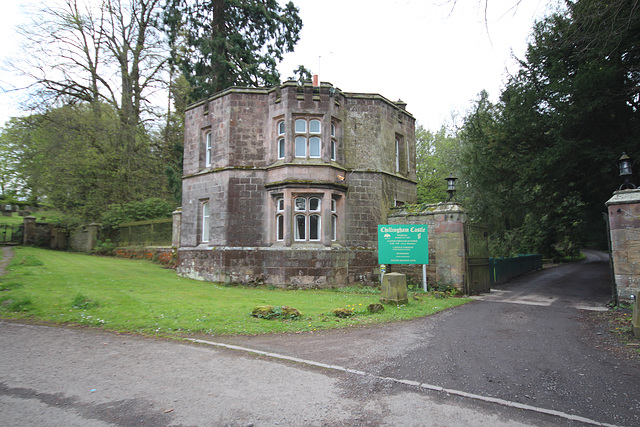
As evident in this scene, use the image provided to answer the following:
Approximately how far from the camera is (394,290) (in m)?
10.0

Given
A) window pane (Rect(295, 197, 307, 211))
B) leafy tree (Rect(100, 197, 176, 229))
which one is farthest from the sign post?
leafy tree (Rect(100, 197, 176, 229))

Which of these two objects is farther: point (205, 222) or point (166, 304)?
point (205, 222)

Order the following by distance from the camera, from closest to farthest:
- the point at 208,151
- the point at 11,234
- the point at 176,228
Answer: the point at 208,151 < the point at 176,228 < the point at 11,234

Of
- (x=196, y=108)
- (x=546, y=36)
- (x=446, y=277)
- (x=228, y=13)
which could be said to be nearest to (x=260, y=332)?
(x=446, y=277)

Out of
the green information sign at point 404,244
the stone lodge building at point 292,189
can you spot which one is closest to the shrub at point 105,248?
the stone lodge building at point 292,189

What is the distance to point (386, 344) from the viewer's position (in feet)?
21.3

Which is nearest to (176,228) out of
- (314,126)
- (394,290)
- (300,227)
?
(300,227)

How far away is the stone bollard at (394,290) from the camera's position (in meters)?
9.98

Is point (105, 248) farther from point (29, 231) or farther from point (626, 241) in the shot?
point (626, 241)

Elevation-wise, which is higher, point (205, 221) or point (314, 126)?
point (314, 126)

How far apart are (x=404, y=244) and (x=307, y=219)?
160 inches

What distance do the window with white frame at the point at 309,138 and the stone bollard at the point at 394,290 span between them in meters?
6.84

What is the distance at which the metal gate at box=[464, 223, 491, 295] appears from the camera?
13.2 m

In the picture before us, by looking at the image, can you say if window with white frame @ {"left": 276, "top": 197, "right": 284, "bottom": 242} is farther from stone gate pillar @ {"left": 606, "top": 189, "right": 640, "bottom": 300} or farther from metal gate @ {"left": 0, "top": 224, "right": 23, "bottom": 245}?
metal gate @ {"left": 0, "top": 224, "right": 23, "bottom": 245}
